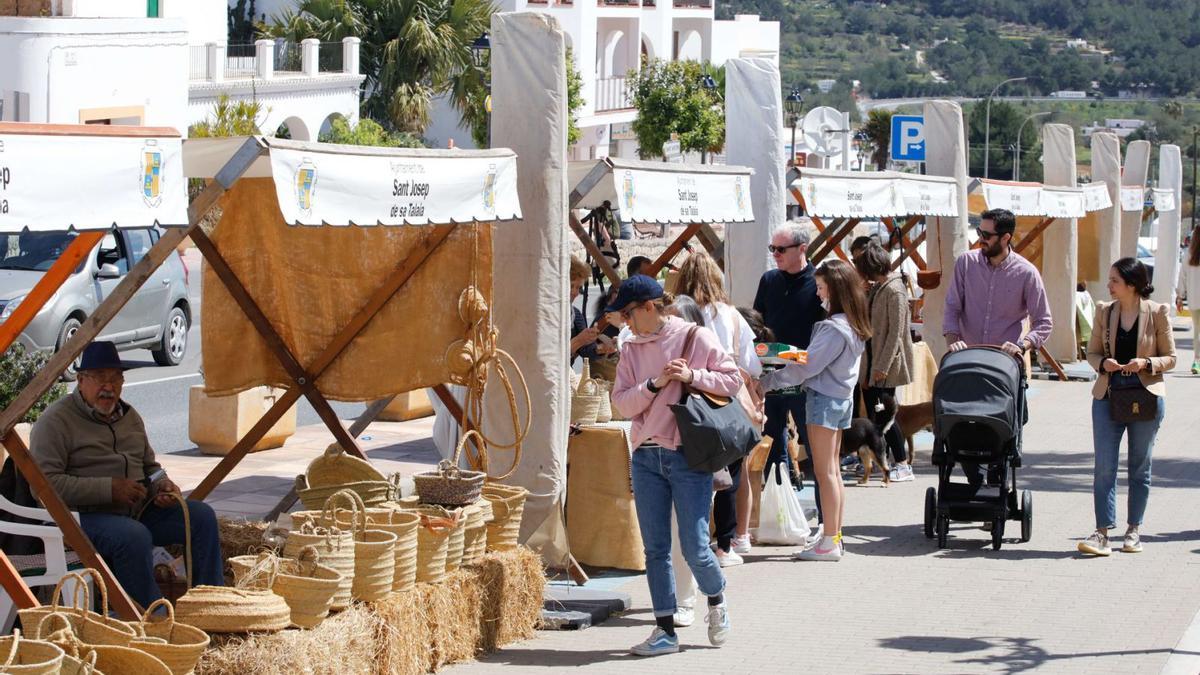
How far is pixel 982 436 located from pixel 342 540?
475 cm

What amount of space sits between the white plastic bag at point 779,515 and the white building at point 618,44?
1818 inches

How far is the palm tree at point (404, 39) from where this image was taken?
4559cm

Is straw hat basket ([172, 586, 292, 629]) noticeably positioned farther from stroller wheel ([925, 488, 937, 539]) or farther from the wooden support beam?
stroller wheel ([925, 488, 937, 539])

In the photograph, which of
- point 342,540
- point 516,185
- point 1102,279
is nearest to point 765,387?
point 516,185

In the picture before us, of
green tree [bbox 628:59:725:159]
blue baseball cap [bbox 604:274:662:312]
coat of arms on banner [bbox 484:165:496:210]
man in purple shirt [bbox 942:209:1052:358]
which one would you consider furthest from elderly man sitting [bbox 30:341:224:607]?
green tree [bbox 628:59:725:159]

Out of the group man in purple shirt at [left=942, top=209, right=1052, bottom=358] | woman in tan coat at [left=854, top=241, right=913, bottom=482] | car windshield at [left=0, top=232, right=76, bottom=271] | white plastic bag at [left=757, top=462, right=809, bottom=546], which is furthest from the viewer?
car windshield at [left=0, top=232, right=76, bottom=271]

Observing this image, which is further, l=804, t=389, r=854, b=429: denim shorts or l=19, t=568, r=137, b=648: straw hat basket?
l=804, t=389, r=854, b=429: denim shorts

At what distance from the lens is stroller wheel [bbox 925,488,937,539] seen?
34.1 ft

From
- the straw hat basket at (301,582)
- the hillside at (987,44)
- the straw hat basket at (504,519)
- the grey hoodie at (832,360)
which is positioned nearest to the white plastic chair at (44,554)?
the straw hat basket at (301,582)

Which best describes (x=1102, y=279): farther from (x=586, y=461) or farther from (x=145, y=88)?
(x=145, y=88)

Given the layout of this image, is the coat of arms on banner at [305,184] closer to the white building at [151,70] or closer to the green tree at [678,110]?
the white building at [151,70]

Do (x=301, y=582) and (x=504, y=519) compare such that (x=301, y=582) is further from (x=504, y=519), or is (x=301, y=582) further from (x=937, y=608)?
(x=937, y=608)

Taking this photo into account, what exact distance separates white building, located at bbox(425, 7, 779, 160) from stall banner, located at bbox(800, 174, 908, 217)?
42.5 m

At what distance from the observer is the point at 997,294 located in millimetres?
A: 10648
